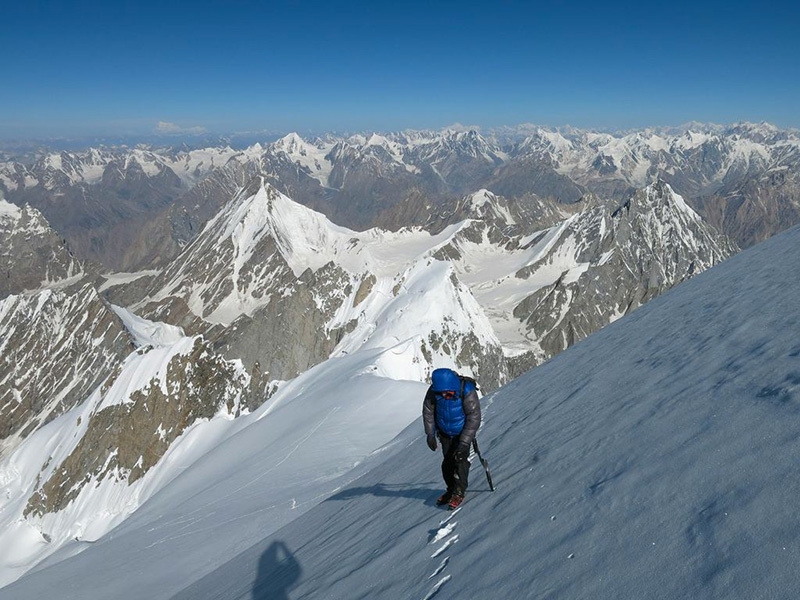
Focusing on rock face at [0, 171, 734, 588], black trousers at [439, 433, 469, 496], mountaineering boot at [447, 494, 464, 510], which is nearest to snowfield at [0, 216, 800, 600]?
mountaineering boot at [447, 494, 464, 510]

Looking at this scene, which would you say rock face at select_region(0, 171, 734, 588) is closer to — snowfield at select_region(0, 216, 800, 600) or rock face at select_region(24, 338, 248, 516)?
rock face at select_region(24, 338, 248, 516)

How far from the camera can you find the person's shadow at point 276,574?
8.20m

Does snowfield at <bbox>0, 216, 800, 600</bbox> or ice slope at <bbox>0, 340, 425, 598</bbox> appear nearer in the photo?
snowfield at <bbox>0, 216, 800, 600</bbox>

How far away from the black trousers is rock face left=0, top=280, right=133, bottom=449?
303ft

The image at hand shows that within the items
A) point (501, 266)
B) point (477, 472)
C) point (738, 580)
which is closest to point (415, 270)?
point (477, 472)

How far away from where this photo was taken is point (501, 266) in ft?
641

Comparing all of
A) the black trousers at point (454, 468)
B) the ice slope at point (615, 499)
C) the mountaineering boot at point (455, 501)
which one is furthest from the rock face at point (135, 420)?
the mountaineering boot at point (455, 501)

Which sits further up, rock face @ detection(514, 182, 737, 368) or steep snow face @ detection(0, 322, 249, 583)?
steep snow face @ detection(0, 322, 249, 583)

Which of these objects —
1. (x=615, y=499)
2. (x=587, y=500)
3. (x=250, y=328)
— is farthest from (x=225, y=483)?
(x=250, y=328)

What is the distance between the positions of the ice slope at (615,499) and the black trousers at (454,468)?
34cm

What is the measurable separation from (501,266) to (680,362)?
19009cm

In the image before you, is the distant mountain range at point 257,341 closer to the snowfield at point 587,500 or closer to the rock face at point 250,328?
the rock face at point 250,328

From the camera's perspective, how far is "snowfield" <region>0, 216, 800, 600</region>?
420cm

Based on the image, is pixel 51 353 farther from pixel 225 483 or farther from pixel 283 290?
pixel 225 483
